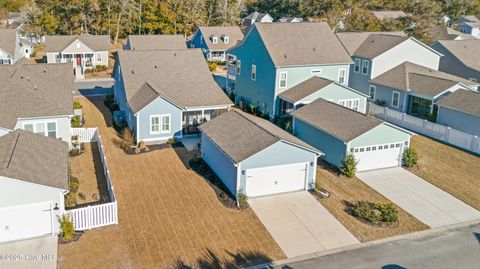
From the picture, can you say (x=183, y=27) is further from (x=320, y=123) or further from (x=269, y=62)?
(x=320, y=123)

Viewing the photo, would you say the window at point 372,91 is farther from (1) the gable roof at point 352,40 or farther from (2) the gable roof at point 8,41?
(2) the gable roof at point 8,41

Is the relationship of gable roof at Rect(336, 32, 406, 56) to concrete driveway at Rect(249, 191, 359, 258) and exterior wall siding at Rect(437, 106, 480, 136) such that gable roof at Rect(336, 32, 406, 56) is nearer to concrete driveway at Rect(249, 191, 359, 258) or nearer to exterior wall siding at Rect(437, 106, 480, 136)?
exterior wall siding at Rect(437, 106, 480, 136)

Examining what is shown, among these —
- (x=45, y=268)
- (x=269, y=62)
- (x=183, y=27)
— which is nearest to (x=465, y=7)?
(x=183, y=27)

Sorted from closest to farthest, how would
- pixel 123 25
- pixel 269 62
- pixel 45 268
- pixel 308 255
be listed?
pixel 45 268 < pixel 308 255 < pixel 269 62 < pixel 123 25

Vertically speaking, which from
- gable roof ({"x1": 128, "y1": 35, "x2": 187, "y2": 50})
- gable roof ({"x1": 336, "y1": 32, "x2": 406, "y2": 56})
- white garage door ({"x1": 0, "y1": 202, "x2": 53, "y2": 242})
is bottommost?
white garage door ({"x1": 0, "y1": 202, "x2": 53, "y2": 242})

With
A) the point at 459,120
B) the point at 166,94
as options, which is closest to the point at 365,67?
the point at 459,120

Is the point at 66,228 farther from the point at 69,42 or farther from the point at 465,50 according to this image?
the point at 465,50

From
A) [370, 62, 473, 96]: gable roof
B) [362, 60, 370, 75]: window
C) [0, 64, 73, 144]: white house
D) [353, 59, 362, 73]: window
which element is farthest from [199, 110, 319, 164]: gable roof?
[353, 59, 362, 73]: window

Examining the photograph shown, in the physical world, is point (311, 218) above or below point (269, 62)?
below
